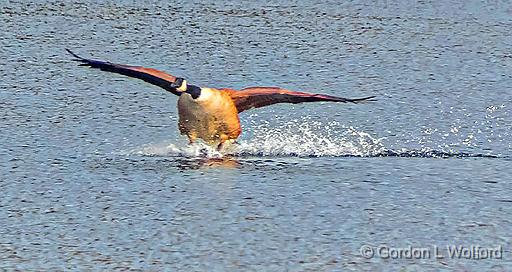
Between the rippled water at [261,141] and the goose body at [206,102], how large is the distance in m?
0.15

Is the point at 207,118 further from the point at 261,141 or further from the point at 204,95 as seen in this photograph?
the point at 261,141

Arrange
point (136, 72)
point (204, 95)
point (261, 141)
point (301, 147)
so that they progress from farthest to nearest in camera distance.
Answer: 1. point (261, 141)
2. point (301, 147)
3. point (204, 95)
4. point (136, 72)

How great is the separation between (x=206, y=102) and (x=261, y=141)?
1.99 feet

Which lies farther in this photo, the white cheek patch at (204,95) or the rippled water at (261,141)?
the white cheek patch at (204,95)

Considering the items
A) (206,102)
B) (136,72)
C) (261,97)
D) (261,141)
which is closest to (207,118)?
(206,102)

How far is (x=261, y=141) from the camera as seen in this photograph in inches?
312

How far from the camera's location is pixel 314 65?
10.3 m

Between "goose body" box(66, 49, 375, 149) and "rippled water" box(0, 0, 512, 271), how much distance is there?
0.48ft

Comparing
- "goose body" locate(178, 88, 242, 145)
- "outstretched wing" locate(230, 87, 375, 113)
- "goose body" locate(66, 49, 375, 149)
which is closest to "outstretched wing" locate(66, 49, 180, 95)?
"goose body" locate(66, 49, 375, 149)

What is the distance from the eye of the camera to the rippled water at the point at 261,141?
19.1 ft

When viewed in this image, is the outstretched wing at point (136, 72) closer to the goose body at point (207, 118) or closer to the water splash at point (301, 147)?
the goose body at point (207, 118)

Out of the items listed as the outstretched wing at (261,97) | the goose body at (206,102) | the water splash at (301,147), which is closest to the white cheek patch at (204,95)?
the goose body at (206,102)

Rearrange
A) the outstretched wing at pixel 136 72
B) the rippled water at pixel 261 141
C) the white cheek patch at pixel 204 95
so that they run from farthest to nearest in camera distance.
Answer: the white cheek patch at pixel 204 95 → the outstretched wing at pixel 136 72 → the rippled water at pixel 261 141

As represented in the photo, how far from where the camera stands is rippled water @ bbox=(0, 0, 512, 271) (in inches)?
229
